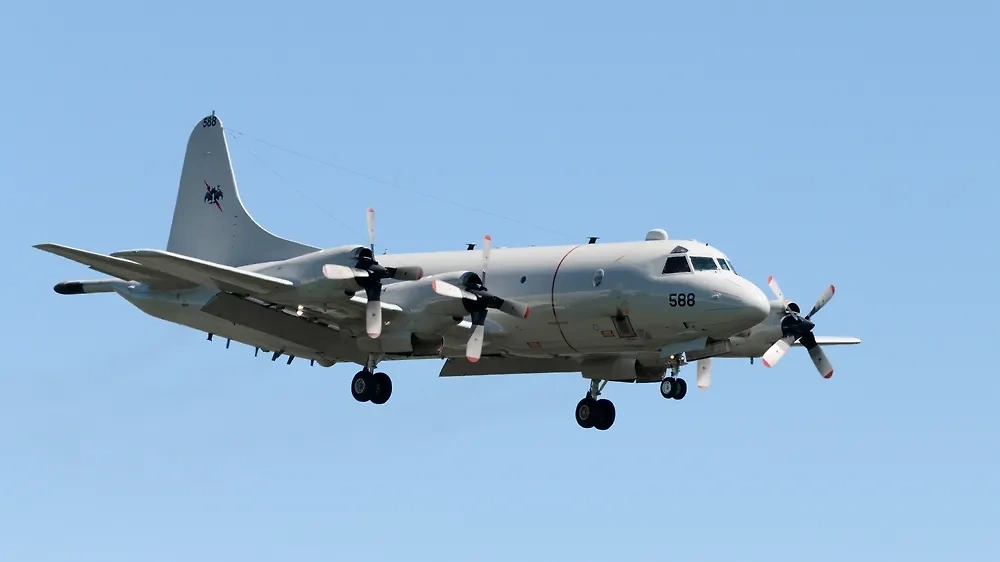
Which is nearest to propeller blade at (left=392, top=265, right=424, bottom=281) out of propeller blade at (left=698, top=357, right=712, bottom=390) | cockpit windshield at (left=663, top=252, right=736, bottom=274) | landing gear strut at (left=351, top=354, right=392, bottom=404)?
landing gear strut at (left=351, top=354, right=392, bottom=404)

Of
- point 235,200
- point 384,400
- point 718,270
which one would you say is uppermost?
point 235,200

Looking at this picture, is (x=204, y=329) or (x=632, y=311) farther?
(x=204, y=329)

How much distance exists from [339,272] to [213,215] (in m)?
7.47

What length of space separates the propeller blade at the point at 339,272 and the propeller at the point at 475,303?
187cm

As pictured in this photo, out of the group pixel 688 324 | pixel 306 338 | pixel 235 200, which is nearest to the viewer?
pixel 688 324

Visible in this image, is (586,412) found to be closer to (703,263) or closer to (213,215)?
(703,263)

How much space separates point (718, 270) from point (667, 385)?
11.9 feet

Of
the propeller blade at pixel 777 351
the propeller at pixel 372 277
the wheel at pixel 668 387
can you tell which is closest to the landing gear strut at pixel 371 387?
the propeller at pixel 372 277

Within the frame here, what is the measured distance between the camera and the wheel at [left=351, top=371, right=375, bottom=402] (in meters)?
36.2

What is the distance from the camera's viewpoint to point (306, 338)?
37.0 meters

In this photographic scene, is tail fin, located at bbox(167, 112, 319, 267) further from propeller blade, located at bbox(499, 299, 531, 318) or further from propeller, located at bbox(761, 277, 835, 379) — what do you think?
propeller, located at bbox(761, 277, 835, 379)

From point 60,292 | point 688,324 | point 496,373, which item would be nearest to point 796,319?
point 688,324

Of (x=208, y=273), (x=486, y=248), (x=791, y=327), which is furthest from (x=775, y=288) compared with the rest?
(x=208, y=273)

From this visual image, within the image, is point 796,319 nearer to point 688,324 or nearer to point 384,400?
point 688,324
